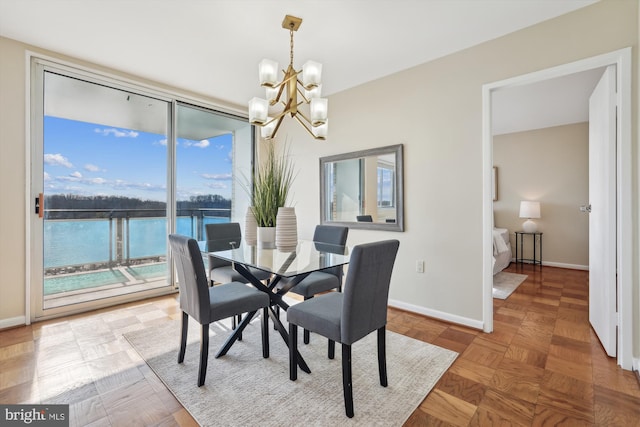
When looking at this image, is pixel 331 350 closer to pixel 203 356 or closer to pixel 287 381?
pixel 287 381

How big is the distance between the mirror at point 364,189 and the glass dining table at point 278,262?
86 centimetres

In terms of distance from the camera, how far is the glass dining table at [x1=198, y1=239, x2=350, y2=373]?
1.80m

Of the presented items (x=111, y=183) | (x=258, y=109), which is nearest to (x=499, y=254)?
(x=258, y=109)

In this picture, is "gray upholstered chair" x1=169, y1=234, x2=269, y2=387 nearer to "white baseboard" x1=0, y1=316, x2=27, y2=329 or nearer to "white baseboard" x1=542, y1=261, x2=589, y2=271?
"white baseboard" x1=0, y1=316, x2=27, y2=329

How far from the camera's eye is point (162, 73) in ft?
10.4

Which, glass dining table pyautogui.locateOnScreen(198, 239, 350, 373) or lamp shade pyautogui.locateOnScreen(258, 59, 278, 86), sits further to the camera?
lamp shade pyautogui.locateOnScreen(258, 59, 278, 86)

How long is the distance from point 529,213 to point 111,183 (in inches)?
253

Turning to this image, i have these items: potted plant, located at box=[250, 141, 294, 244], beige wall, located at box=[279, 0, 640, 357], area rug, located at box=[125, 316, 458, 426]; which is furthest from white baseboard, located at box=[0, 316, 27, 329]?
beige wall, located at box=[279, 0, 640, 357]

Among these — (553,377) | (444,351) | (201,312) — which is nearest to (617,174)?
(553,377)

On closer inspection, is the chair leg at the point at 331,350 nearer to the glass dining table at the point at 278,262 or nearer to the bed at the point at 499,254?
the glass dining table at the point at 278,262

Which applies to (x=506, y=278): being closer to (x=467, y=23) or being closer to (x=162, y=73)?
(x=467, y=23)

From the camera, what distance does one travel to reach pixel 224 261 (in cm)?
287

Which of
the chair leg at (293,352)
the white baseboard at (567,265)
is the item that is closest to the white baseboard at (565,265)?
the white baseboard at (567,265)

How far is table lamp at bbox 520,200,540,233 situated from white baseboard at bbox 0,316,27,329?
22.4 ft
